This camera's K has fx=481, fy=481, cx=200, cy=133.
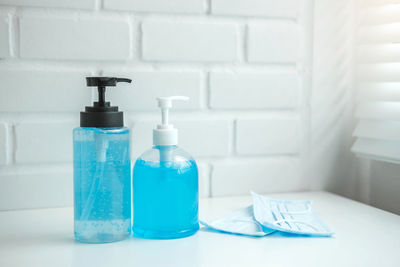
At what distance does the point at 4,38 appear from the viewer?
80 centimetres

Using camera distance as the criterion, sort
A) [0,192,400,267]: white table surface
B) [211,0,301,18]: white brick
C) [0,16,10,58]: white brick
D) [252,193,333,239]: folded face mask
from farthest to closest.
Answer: [211,0,301,18]: white brick < [0,16,10,58]: white brick < [252,193,333,239]: folded face mask < [0,192,400,267]: white table surface

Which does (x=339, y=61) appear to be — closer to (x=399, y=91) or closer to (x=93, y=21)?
(x=399, y=91)

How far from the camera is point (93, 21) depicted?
84 centimetres

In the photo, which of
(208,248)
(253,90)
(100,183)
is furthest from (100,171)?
(253,90)

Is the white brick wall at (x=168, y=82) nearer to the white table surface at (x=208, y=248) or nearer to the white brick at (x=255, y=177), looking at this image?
the white brick at (x=255, y=177)

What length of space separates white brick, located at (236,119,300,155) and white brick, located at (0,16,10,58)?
17.1 inches

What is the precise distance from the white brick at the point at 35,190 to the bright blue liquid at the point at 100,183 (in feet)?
0.71

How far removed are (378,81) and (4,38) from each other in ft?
2.24

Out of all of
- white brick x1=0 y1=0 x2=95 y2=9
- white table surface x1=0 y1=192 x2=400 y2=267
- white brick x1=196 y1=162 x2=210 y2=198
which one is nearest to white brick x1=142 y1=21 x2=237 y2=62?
white brick x1=0 y1=0 x2=95 y2=9

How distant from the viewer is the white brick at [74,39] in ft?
2.65

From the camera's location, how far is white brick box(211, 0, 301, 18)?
0.91 meters

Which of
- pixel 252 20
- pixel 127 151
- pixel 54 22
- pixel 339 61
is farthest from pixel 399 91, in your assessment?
pixel 54 22

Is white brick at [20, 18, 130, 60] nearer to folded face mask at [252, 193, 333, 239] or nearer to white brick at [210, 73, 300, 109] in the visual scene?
white brick at [210, 73, 300, 109]

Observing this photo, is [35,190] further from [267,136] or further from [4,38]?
[267,136]
